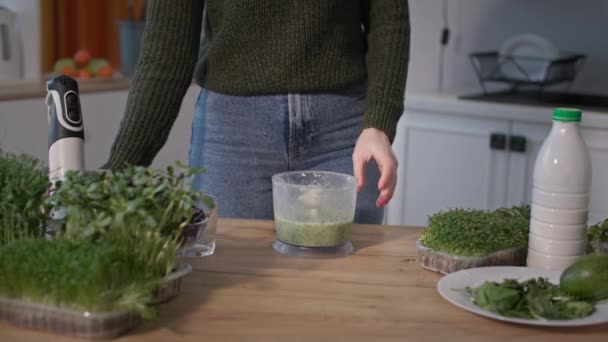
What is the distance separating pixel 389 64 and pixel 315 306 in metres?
0.62

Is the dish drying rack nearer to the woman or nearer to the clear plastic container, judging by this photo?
the woman

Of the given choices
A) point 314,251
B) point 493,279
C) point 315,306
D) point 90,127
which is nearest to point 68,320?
point 315,306

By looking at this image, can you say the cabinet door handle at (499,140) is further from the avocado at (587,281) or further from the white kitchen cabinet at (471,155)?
the avocado at (587,281)

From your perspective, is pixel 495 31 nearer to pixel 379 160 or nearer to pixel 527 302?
pixel 379 160

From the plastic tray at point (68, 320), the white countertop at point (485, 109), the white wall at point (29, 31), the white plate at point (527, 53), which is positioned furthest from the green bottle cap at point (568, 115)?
the white wall at point (29, 31)

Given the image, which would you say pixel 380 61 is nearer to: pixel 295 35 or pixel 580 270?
pixel 295 35

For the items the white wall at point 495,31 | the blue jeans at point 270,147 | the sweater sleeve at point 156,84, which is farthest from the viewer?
the white wall at point 495,31

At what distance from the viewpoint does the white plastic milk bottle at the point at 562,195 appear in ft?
3.88

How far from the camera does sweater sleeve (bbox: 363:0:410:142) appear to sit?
5.05 ft

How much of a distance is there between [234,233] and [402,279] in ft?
1.10

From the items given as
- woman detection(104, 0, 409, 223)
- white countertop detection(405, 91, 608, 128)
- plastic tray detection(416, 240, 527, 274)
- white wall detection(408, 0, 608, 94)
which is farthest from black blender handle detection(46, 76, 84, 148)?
white wall detection(408, 0, 608, 94)

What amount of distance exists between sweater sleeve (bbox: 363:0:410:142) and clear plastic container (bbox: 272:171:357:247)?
0.82 feet

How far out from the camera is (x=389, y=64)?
1.57 metres

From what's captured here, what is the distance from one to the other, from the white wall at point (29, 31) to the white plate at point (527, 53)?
168 centimetres
